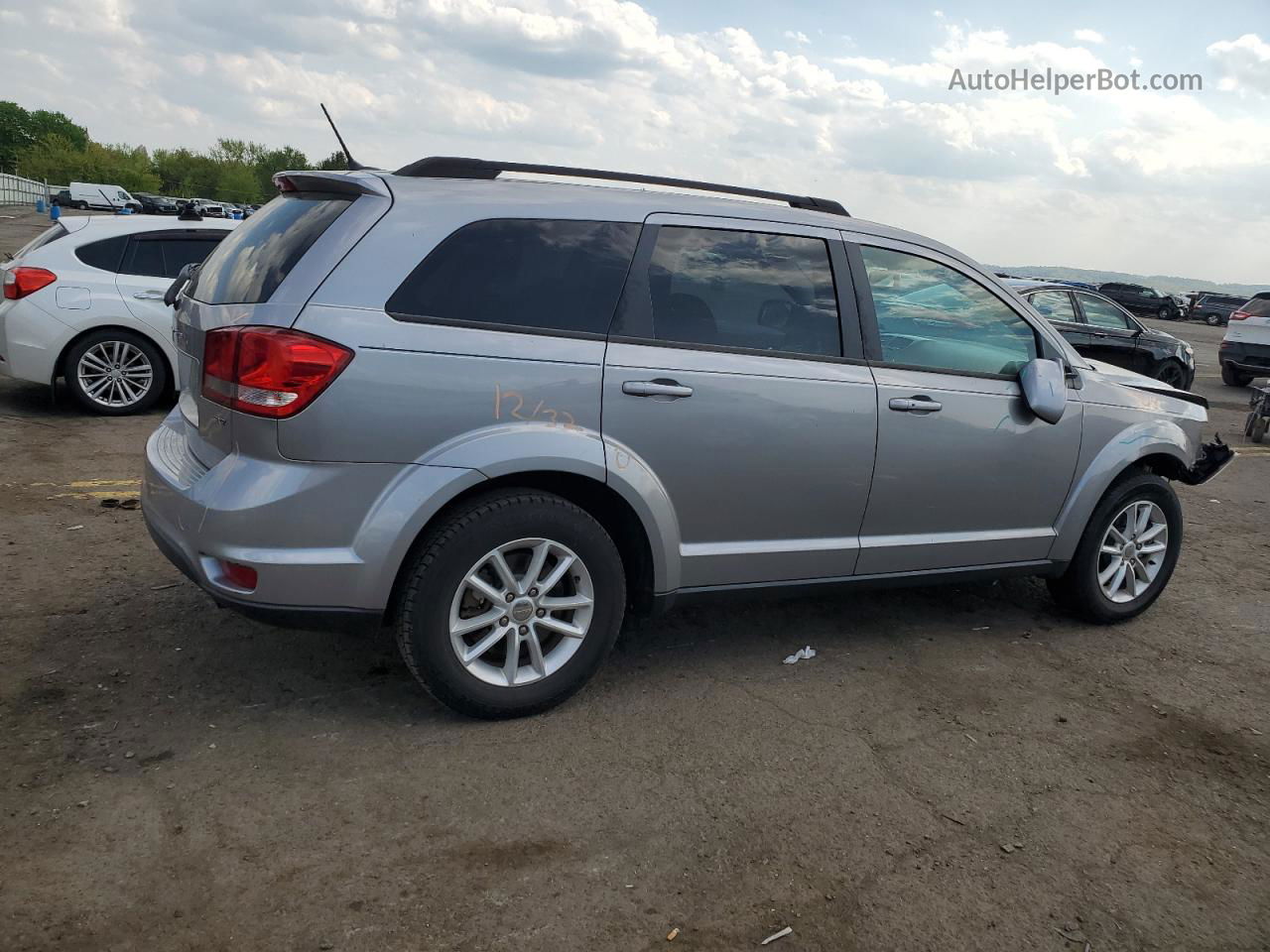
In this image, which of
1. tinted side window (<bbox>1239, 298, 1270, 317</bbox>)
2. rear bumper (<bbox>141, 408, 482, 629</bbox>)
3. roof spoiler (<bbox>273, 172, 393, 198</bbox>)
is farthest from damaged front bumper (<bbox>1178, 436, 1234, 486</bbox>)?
tinted side window (<bbox>1239, 298, 1270, 317</bbox>)

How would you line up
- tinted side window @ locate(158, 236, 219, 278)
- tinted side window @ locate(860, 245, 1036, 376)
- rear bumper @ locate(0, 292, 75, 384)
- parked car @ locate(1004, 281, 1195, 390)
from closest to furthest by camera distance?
tinted side window @ locate(860, 245, 1036, 376) → rear bumper @ locate(0, 292, 75, 384) → tinted side window @ locate(158, 236, 219, 278) → parked car @ locate(1004, 281, 1195, 390)

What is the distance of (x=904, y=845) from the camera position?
128 inches

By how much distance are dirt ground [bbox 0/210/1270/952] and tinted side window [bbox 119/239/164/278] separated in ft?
14.2

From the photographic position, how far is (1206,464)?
566 cm

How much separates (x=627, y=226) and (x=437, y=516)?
1268 millimetres

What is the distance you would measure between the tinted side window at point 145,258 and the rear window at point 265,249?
17.8 feet

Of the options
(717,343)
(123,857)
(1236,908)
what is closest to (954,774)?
(1236,908)

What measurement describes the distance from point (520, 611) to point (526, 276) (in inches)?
45.4

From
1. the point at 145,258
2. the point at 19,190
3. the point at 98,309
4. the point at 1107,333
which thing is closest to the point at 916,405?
the point at 98,309

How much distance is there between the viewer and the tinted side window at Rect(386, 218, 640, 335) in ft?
11.8

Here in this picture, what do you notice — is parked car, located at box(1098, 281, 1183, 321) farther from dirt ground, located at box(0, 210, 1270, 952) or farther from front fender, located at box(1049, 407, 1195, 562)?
dirt ground, located at box(0, 210, 1270, 952)

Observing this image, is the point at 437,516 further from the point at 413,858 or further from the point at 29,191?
the point at 29,191

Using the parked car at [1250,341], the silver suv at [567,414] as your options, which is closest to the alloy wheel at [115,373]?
the silver suv at [567,414]

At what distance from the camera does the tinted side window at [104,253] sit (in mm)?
8883
